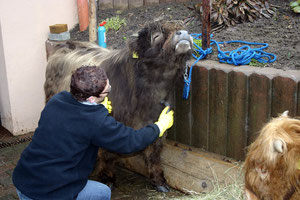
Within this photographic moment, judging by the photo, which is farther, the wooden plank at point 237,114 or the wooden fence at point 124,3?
the wooden fence at point 124,3

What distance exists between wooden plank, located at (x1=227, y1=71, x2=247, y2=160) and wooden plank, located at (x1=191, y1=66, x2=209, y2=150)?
301 millimetres

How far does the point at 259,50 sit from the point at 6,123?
4622 millimetres

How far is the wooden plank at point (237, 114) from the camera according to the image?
3.64m

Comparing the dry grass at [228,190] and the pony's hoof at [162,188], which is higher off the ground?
the dry grass at [228,190]

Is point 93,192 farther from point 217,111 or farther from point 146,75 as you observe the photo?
point 217,111

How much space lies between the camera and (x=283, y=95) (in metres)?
3.33

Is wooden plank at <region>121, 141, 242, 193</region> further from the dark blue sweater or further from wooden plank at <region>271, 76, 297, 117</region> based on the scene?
the dark blue sweater

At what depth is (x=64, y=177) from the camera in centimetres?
268

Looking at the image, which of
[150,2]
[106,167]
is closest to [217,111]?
[106,167]

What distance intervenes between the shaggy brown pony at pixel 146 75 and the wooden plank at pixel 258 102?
69 centimetres

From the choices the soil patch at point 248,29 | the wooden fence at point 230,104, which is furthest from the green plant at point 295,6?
the wooden fence at point 230,104

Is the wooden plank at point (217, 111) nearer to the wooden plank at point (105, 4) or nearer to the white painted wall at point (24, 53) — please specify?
the white painted wall at point (24, 53)

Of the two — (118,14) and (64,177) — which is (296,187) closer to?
(64,177)

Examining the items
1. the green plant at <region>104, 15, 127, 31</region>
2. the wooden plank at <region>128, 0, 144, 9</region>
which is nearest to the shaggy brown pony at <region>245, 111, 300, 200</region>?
the green plant at <region>104, 15, 127, 31</region>
